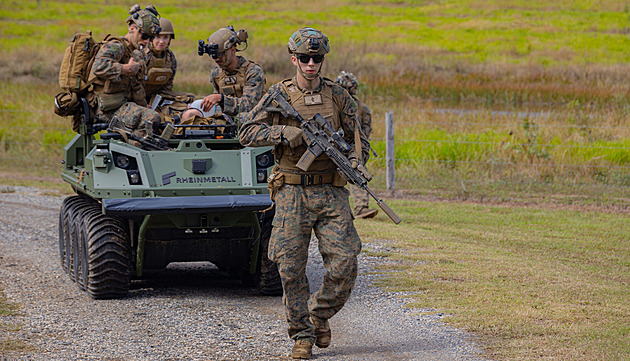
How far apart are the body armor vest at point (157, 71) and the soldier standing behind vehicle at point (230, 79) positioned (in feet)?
1.99

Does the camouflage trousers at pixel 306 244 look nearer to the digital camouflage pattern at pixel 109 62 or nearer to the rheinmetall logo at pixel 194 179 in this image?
the rheinmetall logo at pixel 194 179

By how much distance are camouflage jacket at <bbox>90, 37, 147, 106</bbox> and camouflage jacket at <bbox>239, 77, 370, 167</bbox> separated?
2.53 m

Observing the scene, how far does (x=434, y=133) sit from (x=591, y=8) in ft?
99.5

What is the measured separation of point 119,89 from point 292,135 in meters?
3.17

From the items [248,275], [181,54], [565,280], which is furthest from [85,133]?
[181,54]

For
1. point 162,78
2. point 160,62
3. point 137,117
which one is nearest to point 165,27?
point 160,62

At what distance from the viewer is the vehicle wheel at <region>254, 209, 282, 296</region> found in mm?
7566

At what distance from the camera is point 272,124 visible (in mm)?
5945

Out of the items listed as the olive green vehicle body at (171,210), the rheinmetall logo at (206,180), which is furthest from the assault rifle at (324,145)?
the rheinmetall logo at (206,180)

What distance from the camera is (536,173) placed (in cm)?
1446

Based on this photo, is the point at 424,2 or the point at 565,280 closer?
the point at 565,280

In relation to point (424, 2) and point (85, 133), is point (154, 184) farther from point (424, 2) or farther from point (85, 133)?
point (424, 2)

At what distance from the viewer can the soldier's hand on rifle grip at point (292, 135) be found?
5.66 metres

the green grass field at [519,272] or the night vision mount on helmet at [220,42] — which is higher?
the night vision mount on helmet at [220,42]
